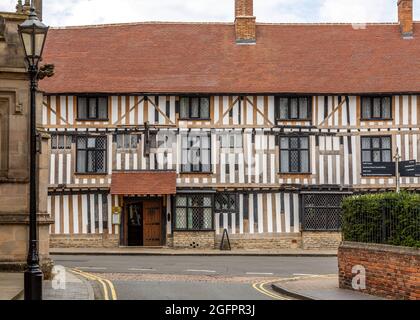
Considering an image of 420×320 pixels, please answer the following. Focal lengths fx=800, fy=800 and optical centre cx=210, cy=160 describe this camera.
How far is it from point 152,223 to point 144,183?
6.85 feet

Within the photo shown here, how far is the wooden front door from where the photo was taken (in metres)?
36.0

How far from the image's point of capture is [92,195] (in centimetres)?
3556

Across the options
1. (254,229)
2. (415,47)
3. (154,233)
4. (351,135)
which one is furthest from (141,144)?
(415,47)

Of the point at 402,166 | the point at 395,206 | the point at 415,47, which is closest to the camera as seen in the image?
the point at 395,206

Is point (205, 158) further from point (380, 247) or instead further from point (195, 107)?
point (380, 247)

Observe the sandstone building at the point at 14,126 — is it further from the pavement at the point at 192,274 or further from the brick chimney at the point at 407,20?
the brick chimney at the point at 407,20

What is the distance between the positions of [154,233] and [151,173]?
2805 millimetres

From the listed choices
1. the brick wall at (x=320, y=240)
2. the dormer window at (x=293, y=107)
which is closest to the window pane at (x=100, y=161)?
the dormer window at (x=293, y=107)

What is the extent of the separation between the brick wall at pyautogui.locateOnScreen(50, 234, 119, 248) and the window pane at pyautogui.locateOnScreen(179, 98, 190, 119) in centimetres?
632

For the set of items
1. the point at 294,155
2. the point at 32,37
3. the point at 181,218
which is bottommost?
the point at 181,218

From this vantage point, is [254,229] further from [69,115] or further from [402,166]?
[69,115]

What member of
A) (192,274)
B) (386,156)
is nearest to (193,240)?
(386,156)

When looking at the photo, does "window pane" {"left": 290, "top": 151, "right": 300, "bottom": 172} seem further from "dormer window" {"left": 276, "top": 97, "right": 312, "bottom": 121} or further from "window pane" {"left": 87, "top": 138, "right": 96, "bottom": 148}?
"window pane" {"left": 87, "top": 138, "right": 96, "bottom": 148}

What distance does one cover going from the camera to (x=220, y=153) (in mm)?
35625
